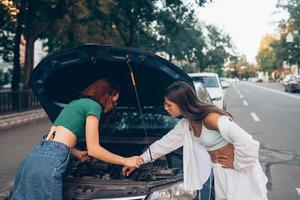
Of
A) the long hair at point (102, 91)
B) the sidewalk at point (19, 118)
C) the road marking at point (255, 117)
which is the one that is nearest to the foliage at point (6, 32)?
the sidewalk at point (19, 118)

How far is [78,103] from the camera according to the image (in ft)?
10.3

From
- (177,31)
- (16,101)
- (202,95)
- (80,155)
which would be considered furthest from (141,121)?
(177,31)

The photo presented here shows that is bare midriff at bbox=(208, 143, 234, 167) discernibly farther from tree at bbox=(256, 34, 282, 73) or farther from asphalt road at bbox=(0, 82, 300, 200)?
tree at bbox=(256, 34, 282, 73)

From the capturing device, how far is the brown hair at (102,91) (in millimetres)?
3240

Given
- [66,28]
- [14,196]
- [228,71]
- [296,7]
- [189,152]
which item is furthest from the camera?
[228,71]

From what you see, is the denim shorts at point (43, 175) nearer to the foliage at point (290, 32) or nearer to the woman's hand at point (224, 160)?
the woman's hand at point (224, 160)

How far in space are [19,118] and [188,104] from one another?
12.0 m

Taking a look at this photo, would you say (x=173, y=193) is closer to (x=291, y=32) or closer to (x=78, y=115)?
(x=78, y=115)

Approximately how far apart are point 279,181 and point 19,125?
9713mm

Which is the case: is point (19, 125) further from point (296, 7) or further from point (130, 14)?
point (296, 7)

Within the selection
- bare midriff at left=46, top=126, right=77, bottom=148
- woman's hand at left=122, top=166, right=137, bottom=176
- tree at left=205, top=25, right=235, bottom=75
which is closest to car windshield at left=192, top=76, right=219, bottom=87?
woman's hand at left=122, top=166, right=137, bottom=176

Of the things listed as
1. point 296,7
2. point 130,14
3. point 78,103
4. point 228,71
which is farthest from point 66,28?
point 228,71

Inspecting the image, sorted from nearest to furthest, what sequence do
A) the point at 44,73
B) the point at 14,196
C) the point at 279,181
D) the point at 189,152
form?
the point at 14,196
the point at 189,152
the point at 44,73
the point at 279,181

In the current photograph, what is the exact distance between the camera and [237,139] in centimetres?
294
